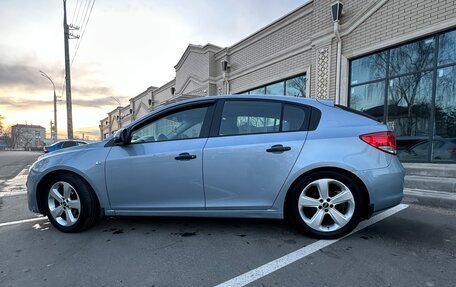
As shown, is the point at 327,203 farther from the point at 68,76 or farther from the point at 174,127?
the point at 68,76

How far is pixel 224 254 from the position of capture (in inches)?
114

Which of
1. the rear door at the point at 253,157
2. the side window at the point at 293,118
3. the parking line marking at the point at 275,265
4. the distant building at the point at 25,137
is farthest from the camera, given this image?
the distant building at the point at 25,137

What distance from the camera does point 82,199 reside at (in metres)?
3.47

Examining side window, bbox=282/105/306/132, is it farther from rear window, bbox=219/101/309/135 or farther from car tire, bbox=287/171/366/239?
car tire, bbox=287/171/366/239

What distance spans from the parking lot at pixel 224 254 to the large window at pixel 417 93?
12.8 feet

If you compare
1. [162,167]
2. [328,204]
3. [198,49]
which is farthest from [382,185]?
[198,49]

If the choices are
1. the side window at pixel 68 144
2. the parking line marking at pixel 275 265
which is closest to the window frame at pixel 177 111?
the parking line marking at pixel 275 265

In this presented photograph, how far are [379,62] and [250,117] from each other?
21.9 ft

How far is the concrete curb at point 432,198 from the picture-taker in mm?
4574

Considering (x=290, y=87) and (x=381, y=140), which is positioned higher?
(x=290, y=87)

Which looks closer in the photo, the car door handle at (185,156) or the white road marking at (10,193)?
the car door handle at (185,156)

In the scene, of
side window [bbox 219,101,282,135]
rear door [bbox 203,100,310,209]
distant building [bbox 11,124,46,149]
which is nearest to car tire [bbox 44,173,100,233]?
rear door [bbox 203,100,310,209]

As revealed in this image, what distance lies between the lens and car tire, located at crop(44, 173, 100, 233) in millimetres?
3471

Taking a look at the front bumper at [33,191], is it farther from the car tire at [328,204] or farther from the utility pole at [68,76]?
the utility pole at [68,76]
